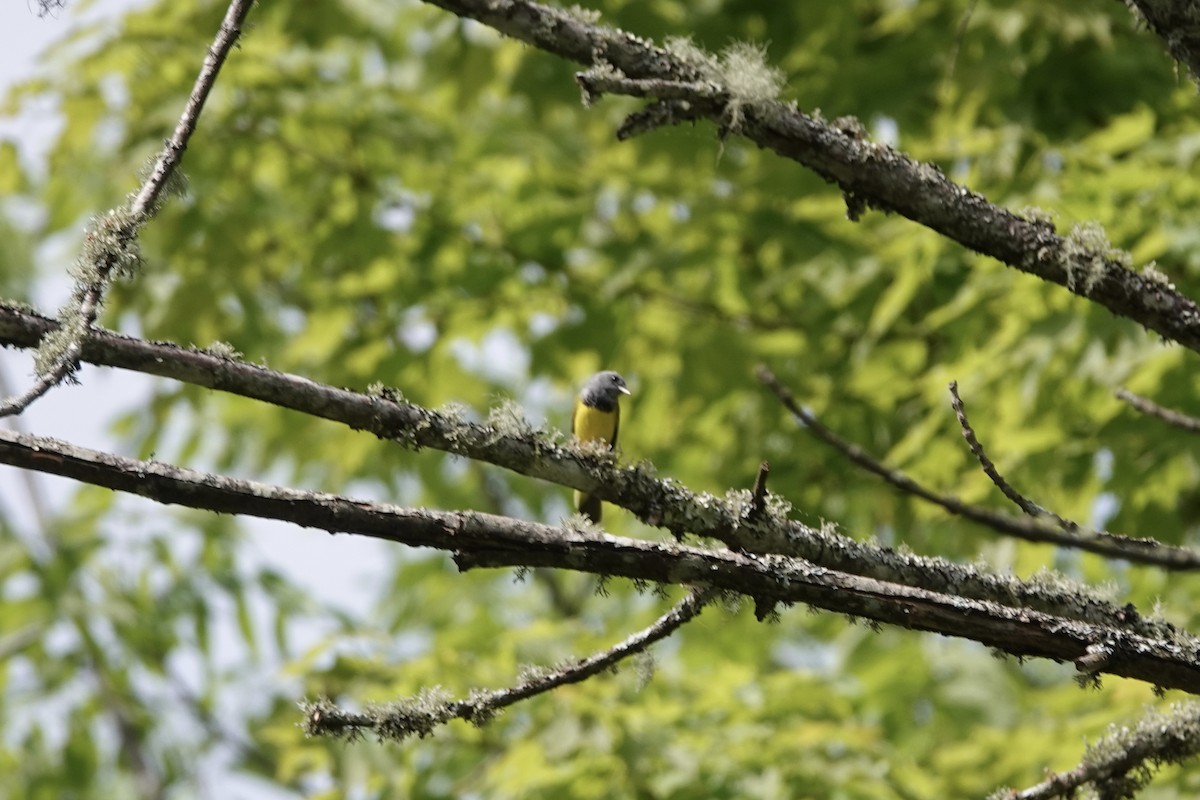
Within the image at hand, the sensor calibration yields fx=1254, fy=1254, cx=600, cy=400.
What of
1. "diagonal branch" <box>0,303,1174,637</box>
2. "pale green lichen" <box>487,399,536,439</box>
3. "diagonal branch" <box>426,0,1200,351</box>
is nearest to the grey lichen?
"diagonal branch" <box>426,0,1200,351</box>

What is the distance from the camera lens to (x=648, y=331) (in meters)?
6.34

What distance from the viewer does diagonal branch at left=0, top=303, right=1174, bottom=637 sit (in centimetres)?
202

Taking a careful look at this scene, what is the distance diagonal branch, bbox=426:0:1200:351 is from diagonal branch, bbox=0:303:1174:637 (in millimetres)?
638

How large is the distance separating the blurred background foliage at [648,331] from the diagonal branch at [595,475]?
5.88ft

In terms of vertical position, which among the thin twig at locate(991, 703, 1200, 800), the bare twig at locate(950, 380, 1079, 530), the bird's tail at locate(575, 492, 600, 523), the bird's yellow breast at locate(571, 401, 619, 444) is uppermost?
the bird's yellow breast at locate(571, 401, 619, 444)

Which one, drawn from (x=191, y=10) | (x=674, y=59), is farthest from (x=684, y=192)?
(x=674, y=59)

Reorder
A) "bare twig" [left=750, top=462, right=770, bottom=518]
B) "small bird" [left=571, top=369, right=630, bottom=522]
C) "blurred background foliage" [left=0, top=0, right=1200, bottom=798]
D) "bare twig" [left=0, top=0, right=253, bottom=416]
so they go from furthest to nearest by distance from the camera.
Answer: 1. "small bird" [left=571, top=369, right=630, bottom=522]
2. "blurred background foliage" [left=0, top=0, right=1200, bottom=798]
3. "bare twig" [left=750, top=462, right=770, bottom=518]
4. "bare twig" [left=0, top=0, right=253, bottom=416]

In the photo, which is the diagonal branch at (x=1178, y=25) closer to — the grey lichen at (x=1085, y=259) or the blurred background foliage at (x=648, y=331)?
the grey lichen at (x=1085, y=259)

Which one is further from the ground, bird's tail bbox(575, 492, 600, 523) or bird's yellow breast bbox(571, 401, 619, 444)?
bird's yellow breast bbox(571, 401, 619, 444)

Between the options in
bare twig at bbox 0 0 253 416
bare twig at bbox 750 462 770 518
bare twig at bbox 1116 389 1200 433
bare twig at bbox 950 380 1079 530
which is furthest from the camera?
bare twig at bbox 1116 389 1200 433

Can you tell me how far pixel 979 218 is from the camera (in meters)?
2.59

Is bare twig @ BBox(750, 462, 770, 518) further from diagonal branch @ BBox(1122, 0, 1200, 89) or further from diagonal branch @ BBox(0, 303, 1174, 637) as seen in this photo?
diagonal branch @ BBox(1122, 0, 1200, 89)

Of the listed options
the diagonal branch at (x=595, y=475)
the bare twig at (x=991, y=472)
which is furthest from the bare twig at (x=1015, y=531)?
the diagonal branch at (x=595, y=475)

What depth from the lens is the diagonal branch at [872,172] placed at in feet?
8.33
